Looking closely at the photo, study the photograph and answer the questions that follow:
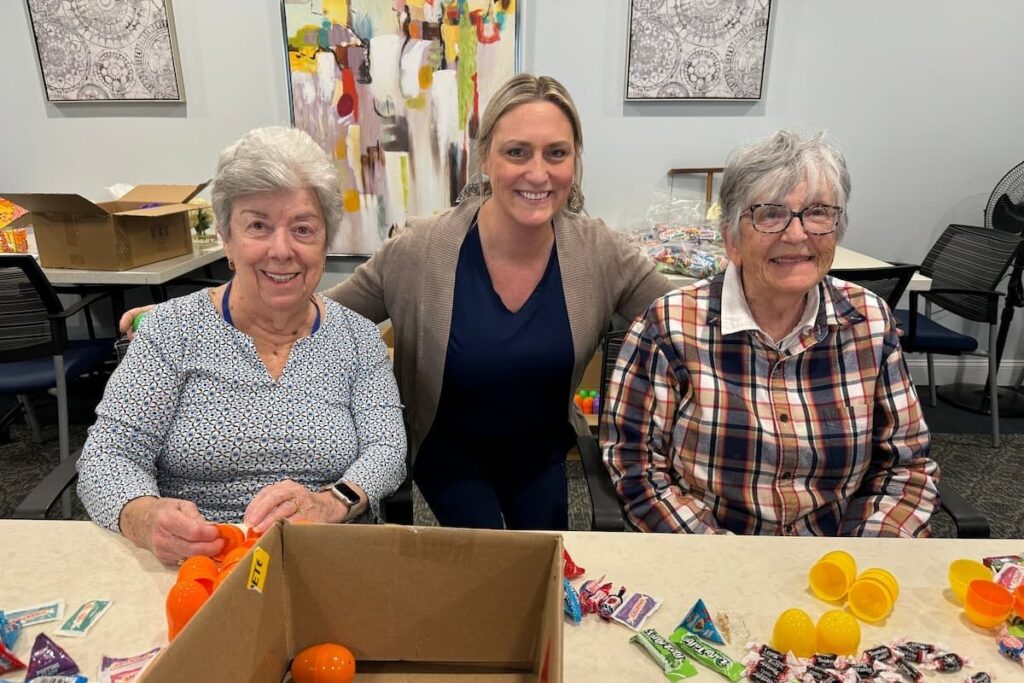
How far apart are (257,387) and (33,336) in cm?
180

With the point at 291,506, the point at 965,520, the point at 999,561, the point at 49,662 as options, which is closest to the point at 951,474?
the point at 965,520

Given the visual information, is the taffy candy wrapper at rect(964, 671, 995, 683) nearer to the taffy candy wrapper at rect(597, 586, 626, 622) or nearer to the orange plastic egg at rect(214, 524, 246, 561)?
the taffy candy wrapper at rect(597, 586, 626, 622)

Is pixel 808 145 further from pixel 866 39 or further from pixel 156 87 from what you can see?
pixel 156 87

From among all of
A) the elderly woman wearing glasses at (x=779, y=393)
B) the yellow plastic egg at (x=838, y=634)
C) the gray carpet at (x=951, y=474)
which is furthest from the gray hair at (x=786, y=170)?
the gray carpet at (x=951, y=474)

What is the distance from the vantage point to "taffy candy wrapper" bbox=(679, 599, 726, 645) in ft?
2.77

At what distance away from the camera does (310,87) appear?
10.8 ft

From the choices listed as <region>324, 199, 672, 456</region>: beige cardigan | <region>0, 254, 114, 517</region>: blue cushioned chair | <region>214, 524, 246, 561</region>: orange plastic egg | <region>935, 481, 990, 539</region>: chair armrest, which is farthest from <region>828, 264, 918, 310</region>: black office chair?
<region>0, 254, 114, 517</region>: blue cushioned chair

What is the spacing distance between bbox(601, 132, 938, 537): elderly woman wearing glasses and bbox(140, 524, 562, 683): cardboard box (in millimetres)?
565

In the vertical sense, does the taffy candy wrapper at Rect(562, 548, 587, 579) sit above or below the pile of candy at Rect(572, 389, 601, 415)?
above

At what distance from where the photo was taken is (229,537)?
3.20 feet

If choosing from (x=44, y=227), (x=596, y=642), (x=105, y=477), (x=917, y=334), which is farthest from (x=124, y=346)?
(x=917, y=334)

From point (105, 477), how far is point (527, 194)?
1.01 metres

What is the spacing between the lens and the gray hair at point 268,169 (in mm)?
1196

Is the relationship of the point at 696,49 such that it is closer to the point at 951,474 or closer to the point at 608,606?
the point at 951,474
